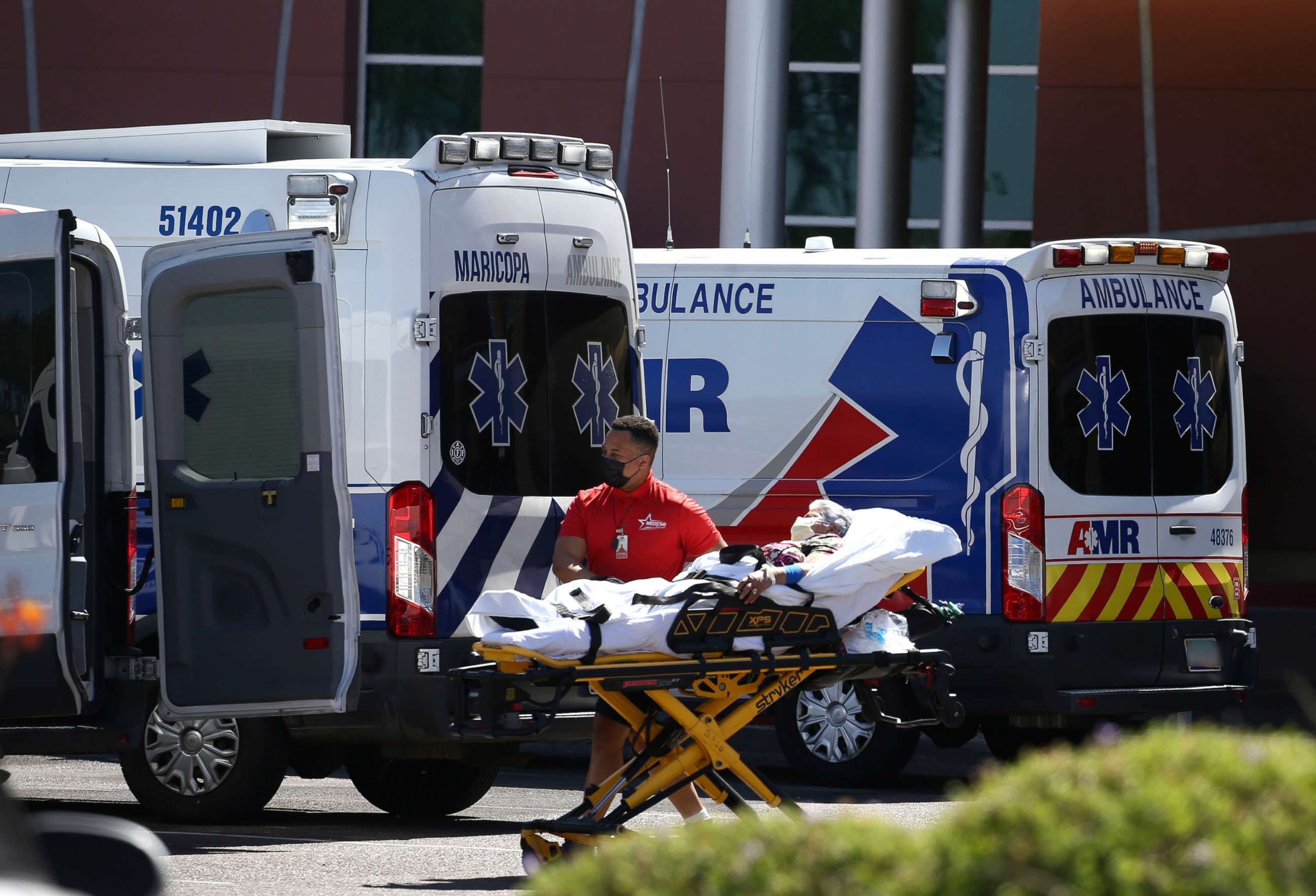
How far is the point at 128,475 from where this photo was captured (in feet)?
25.5

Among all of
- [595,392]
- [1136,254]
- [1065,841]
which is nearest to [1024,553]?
[1136,254]

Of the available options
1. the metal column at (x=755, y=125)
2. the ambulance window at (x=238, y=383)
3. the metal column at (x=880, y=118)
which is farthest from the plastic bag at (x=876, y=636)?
the metal column at (x=880, y=118)

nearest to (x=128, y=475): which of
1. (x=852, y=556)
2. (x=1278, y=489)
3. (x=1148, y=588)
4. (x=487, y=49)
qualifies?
(x=852, y=556)

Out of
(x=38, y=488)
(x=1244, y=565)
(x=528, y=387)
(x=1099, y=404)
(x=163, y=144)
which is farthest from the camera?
(x=1244, y=565)

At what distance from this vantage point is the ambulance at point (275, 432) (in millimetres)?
7430

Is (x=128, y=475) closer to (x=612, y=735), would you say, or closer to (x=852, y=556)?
(x=612, y=735)

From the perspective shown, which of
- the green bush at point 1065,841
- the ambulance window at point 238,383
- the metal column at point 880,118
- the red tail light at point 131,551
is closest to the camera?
the green bush at point 1065,841

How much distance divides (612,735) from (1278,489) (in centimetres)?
1356

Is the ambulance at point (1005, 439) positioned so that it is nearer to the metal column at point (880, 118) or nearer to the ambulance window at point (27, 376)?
the ambulance window at point (27, 376)

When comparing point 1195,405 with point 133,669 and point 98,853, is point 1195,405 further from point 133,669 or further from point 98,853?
point 98,853

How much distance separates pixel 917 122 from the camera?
2000 cm

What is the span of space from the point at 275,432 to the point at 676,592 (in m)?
2.07

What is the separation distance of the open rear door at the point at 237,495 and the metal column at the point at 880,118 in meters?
10.0

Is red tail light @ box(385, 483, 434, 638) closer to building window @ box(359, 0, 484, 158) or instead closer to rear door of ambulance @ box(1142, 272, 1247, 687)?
rear door of ambulance @ box(1142, 272, 1247, 687)
